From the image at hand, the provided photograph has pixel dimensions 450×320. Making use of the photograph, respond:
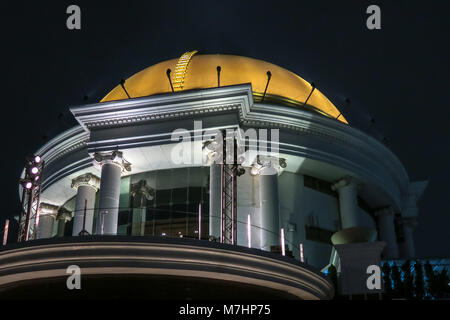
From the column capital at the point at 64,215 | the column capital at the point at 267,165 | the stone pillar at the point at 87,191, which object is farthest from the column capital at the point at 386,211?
the column capital at the point at 64,215

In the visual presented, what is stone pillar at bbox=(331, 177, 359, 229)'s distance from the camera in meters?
29.2

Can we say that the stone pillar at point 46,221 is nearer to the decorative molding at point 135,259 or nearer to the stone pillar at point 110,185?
the stone pillar at point 110,185

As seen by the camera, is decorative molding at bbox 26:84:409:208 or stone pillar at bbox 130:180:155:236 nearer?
decorative molding at bbox 26:84:409:208

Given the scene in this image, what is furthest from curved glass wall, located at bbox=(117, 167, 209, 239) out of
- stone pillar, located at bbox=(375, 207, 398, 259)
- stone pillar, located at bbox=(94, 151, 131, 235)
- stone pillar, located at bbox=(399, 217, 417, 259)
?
stone pillar, located at bbox=(399, 217, 417, 259)

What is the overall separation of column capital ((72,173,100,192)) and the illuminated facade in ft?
0.18

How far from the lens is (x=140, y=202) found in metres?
27.9

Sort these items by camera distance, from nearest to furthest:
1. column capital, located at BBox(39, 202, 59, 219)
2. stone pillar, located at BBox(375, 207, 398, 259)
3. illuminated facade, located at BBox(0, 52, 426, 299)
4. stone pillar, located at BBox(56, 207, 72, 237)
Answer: illuminated facade, located at BBox(0, 52, 426, 299)
stone pillar, located at BBox(56, 207, 72, 237)
column capital, located at BBox(39, 202, 59, 219)
stone pillar, located at BBox(375, 207, 398, 259)

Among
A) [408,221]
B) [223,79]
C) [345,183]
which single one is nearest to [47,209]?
[223,79]

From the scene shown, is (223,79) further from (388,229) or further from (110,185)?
(388,229)

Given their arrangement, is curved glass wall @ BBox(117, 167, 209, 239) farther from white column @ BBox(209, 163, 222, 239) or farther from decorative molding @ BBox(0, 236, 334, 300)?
decorative molding @ BBox(0, 236, 334, 300)

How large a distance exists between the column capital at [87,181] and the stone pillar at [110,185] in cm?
205

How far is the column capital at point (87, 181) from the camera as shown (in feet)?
95.5

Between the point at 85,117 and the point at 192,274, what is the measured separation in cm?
1391
